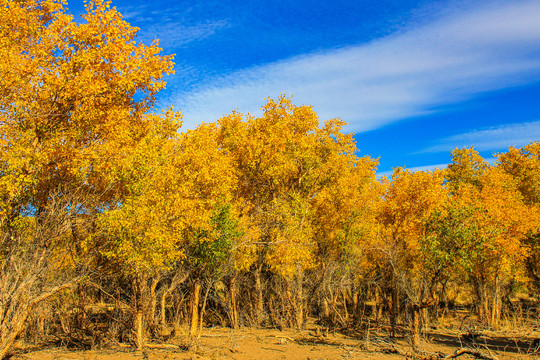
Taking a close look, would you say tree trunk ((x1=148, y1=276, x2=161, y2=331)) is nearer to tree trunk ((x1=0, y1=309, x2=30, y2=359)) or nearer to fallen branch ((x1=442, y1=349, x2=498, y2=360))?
tree trunk ((x1=0, y1=309, x2=30, y2=359))

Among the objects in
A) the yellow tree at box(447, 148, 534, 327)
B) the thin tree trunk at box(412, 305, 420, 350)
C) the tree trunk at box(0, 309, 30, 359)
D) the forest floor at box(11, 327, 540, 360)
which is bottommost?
the forest floor at box(11, 327, 540, 360)

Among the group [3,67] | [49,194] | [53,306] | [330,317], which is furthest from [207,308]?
[3,67]

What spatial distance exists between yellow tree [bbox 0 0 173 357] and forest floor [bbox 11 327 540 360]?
367 centimetres

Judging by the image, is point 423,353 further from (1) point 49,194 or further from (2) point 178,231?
(1) point 49,194

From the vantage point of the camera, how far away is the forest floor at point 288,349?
50.6 ft

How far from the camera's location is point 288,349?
20.7m

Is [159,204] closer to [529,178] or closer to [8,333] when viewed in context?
[8,333]

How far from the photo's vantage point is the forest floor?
50.6 feet

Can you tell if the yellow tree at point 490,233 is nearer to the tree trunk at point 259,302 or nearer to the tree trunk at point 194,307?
the tree trunk at point 194,307

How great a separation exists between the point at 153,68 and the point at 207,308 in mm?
19640

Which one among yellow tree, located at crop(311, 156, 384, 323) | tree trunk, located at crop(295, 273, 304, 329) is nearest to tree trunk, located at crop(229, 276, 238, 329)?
tree trunk, located at crop(295, 273, 304, 329)

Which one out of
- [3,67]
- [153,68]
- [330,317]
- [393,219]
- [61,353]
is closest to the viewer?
[3,67]

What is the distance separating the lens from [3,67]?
42.8ft

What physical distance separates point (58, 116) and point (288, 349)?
16.1 m
